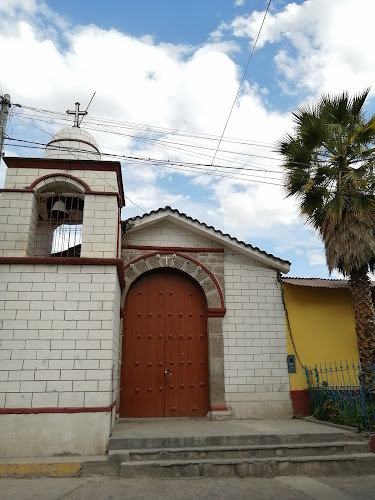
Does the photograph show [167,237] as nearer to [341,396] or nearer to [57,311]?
[57,311]

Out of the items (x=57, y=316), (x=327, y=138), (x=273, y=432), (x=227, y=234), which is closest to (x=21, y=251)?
(x=57, y=316)

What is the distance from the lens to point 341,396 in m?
7.52

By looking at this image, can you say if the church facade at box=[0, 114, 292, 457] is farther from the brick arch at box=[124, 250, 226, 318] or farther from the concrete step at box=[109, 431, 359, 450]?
the concrete step at box=[109, 431, 359, 450]

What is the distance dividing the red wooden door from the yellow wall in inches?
84.5

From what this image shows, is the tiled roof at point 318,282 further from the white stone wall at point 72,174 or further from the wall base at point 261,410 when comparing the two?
the white stone wall at point 72,174

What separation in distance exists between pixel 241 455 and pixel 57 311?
3.75m

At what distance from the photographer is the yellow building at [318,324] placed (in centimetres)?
891

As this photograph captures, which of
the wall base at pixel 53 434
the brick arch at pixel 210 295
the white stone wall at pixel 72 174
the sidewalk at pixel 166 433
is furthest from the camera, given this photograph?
the brick arch at pixel 210 295

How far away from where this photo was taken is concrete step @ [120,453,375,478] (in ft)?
18.1

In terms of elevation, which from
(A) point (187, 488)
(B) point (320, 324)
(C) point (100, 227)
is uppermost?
(C) point (100, 227)

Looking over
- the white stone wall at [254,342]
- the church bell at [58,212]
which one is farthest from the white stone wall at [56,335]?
the white stone wall at [254,342]

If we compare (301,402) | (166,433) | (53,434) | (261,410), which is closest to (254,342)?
(261,410)

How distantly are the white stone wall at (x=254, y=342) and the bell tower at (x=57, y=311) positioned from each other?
9.18ft

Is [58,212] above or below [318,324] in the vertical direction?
above
